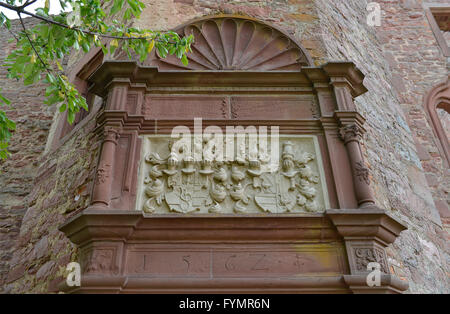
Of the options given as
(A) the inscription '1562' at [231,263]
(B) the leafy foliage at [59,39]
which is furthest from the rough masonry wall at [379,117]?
(B) the leafy foliage at [59,39]

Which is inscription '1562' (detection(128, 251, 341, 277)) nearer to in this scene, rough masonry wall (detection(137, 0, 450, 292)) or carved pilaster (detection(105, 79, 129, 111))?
rough masonry wall (detection(137, 0, 450, 292))

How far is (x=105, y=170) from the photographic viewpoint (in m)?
3.47

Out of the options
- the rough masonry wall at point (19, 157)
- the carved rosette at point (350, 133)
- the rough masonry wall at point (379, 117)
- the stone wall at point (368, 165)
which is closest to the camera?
the carved rosette at point (350, 133)

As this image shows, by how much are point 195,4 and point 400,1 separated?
6944 mm

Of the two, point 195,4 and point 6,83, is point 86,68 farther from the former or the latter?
point 6,83

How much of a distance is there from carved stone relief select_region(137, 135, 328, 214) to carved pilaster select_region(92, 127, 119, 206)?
0.30 meters

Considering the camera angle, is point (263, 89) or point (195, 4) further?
point (195, 4)

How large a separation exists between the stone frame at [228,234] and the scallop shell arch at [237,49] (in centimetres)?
98

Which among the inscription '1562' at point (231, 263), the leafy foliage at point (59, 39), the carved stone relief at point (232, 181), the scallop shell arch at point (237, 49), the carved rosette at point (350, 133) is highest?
the scallop shell arch at point (237, 49)

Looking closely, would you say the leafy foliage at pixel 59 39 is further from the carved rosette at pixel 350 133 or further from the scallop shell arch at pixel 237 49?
the carved rosette at pixel 350 133

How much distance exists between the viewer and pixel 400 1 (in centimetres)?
944

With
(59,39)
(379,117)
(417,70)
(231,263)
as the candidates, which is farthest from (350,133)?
(417,70)

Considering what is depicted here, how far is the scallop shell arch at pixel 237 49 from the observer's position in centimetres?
456

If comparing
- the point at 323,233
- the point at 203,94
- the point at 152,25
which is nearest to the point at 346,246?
the point at 323,233
